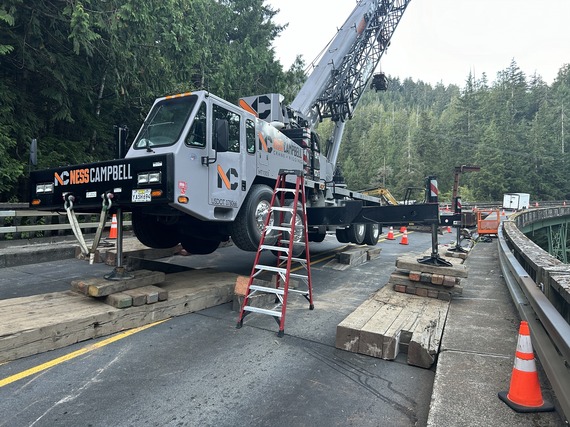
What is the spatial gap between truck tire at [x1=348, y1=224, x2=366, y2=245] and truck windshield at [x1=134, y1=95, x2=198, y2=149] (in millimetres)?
6777

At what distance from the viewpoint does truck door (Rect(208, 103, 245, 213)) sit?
212 inches

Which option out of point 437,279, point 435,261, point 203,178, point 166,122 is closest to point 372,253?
point 435,261

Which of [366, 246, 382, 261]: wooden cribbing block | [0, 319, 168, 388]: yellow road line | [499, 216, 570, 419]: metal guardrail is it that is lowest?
[0, 319, 168, 388]: yellow road line

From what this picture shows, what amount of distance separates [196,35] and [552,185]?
74460 millimetres

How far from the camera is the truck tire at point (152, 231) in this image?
6641 mm

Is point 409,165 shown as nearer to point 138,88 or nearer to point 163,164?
point 138,88

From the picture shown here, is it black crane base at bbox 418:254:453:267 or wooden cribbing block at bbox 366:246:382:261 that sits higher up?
black crane base at bbox 418:254:453:267

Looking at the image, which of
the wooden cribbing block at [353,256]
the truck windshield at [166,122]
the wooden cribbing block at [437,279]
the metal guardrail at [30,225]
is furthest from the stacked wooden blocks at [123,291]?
the wooden cribbing block at [353,256]

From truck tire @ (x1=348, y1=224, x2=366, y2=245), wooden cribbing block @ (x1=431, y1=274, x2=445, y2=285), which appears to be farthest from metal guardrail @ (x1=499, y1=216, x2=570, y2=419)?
truck tire @ (x1=348, y1=224, x2=366, y2=245)

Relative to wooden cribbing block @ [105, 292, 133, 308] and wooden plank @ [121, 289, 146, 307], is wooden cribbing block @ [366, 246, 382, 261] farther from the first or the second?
wooden cribbing block @ [105, 292, 133, 308]

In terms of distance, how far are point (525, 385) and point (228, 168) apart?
4386mm

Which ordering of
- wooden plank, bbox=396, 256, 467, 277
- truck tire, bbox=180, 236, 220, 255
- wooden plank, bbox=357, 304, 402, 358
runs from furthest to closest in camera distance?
truck tire, bbox=180, 236, 220, 255 → wooden plank, bbox=396, 256, 467, 277 → wooden plank, bbox=357, 304, 402, 358

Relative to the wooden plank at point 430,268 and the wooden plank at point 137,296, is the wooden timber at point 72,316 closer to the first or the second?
the wooden plank at point 137,296

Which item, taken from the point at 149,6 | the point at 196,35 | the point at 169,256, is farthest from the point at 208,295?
the point at 196,35
